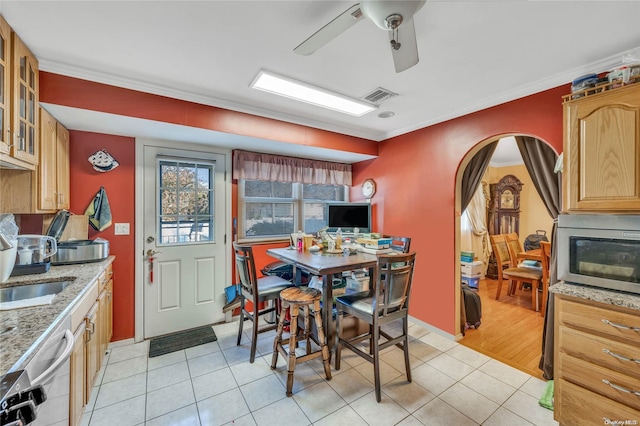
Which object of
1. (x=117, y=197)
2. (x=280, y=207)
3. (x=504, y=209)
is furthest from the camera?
(x=504, y=209)

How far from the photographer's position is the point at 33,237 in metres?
1.82

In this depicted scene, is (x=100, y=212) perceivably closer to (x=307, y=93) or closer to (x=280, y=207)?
(x=280, y=207)

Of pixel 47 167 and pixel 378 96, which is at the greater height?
pixel 378 96

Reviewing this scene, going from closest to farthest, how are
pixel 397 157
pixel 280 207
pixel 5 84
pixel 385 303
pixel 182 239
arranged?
pixel 5 84 < pixel 385 303 < pixel 182 239 < pixel 397 157 < pixel 280 207

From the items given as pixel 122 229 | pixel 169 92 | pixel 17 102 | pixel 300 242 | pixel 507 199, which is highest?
pixel 169 92

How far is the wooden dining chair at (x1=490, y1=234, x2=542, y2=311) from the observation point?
11.7 feet

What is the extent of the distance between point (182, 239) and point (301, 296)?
1724mm

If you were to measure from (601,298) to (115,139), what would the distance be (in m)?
4.02

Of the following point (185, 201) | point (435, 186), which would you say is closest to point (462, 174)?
point (435, 186)

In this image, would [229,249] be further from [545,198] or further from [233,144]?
[545,198]

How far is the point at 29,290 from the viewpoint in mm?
1609

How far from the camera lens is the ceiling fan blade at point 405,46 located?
1.26 meters

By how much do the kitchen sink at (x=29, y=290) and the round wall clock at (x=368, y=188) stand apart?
3.29m

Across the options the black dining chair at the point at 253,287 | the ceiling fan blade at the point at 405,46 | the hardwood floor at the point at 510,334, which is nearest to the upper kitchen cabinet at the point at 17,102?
the black dining chair at the point at 253,287
